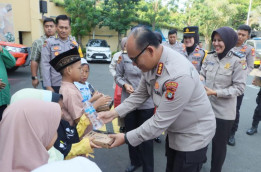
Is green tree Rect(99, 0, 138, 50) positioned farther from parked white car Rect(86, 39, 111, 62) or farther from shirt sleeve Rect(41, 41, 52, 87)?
shirt sleeve Rect(41, 41, 52, 87)

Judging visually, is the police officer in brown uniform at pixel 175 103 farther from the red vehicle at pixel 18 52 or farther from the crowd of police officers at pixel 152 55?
the red vehicle at pixel 18 52

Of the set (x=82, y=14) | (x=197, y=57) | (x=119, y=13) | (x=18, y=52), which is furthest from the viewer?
(x=82, y=14)

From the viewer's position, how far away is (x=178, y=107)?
1.59m

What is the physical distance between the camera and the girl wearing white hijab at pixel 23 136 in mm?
1196

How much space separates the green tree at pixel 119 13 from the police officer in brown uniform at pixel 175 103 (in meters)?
17.7

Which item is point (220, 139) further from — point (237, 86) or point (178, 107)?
point (178, 107)

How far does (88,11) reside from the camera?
18719 mm

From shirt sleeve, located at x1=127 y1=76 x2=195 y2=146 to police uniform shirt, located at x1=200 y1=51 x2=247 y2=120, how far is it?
96 centimetres

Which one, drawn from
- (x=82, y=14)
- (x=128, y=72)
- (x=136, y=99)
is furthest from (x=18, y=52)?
(x=82, y=14)

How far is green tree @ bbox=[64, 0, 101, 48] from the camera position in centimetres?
1838

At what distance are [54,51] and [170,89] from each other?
2187 mm

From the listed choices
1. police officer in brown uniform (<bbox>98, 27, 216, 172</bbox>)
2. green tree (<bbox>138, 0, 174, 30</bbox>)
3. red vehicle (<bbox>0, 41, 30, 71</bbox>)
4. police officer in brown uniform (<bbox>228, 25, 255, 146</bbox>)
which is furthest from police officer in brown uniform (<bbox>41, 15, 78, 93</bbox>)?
green tree (<bbox>138, 0, 174, 30</bbox>)

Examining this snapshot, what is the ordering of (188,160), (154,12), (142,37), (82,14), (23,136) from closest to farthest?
(23,136), (142,37), (188,160), (82,14), (154,12)

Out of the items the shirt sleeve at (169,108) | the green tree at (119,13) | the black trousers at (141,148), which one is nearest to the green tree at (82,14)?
the green tree at (119,13)
